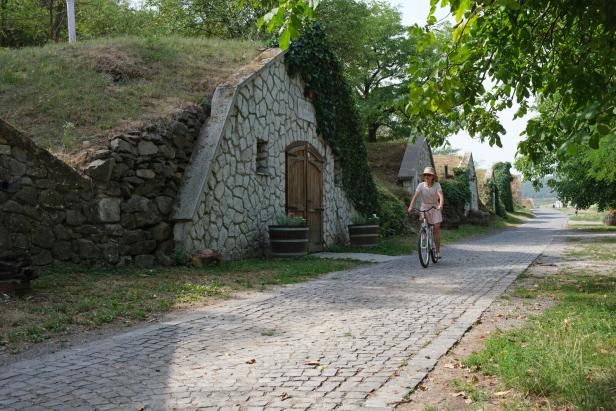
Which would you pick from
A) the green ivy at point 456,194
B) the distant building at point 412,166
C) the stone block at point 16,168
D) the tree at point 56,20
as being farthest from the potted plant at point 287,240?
the green ivy at point 456,194

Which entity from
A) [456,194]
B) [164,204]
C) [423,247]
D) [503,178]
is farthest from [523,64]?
[503,178]

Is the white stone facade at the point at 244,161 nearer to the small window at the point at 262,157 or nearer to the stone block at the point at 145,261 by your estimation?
the small window at the point at 262,157

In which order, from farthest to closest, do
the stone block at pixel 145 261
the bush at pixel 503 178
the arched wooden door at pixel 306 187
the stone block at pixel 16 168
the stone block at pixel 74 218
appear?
1. the bush at pixel 503 178
2. the arched wooden door at pixel 306 187
3. the stone block at pixel 145 261
4. the stone block at pixel 74 218
5. the stone block at pixel 16 168

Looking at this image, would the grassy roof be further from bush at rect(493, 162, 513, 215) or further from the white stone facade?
bush at rect(493, 162, 513, 215)

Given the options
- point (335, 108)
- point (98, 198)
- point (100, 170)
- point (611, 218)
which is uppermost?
point (335, 108)

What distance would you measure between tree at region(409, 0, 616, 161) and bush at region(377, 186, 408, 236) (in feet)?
39.9

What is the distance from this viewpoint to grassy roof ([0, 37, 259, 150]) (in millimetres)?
10180

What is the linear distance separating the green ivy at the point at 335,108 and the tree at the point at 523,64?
329 inches

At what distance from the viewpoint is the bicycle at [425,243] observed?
10141 mm

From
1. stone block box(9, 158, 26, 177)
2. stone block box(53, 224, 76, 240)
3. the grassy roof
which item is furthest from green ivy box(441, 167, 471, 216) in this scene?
stone block box(9, 158, 26, 177)

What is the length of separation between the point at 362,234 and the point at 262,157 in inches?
156

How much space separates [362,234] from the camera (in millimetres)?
14883

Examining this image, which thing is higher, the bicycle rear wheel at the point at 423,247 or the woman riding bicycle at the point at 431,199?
the woman riding bicycle at the point at 431,199

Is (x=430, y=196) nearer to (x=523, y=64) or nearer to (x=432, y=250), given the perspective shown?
(x=432, y=250)
